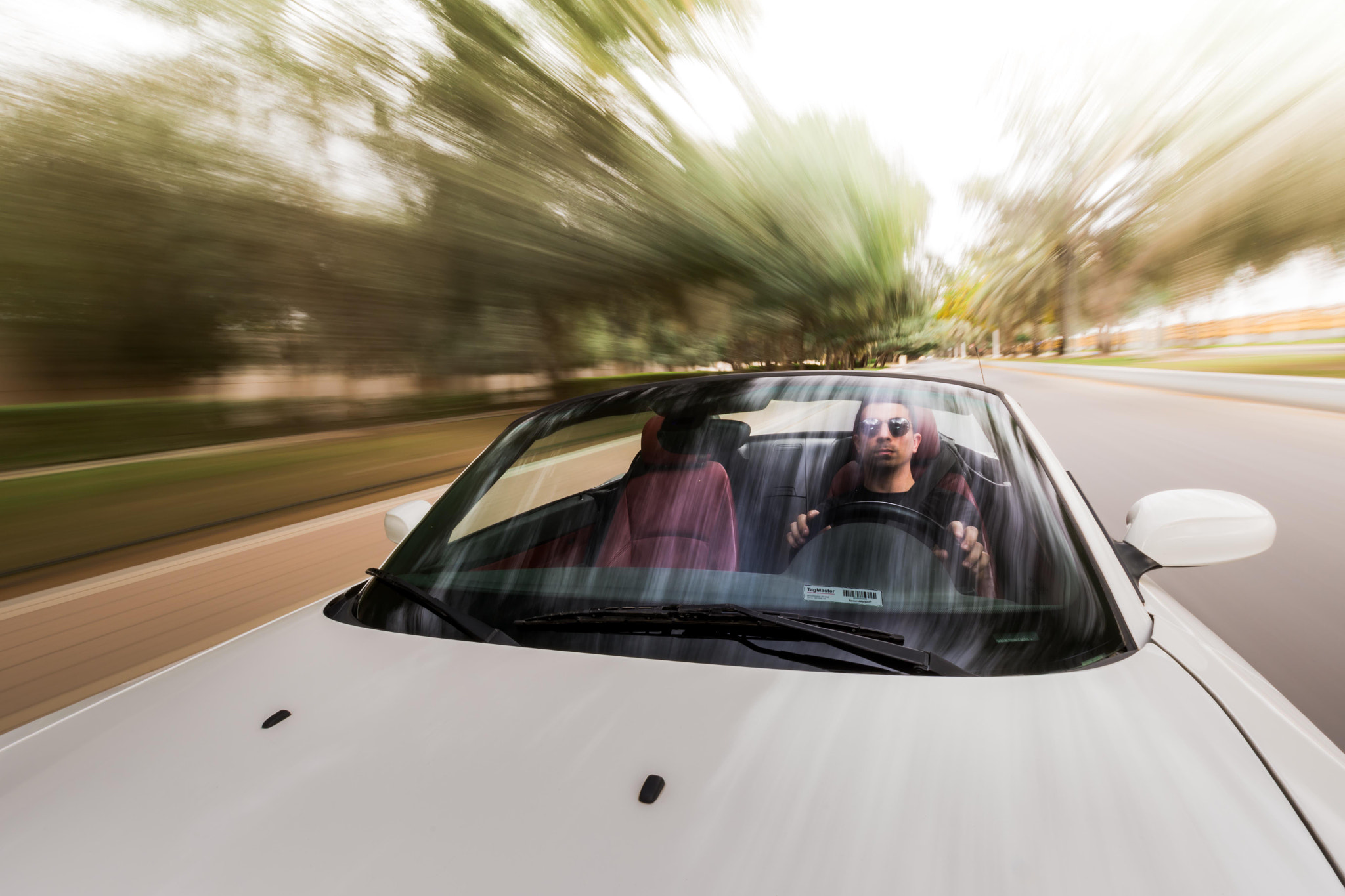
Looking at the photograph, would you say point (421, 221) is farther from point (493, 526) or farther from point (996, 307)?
point (996, 307)

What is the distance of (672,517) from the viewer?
2033 millimetres

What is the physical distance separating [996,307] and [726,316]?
241 ft

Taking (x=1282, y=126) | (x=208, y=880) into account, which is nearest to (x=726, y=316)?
(x=208, y=880)

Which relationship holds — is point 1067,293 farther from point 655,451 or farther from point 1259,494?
point 655,451

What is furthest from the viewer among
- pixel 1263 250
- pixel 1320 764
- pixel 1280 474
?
pixel 1263 250

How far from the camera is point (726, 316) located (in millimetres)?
18859

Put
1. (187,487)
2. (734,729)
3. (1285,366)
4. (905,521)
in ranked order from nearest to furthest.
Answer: (734,729) → (905,521) → (187,487) → (1285,366)

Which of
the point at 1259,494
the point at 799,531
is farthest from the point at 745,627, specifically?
the point at 1259,494

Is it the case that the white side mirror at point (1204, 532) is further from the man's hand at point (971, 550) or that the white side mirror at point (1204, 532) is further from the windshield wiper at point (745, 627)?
the windshield wiper at point (745, 627)

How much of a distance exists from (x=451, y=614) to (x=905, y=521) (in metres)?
1.08

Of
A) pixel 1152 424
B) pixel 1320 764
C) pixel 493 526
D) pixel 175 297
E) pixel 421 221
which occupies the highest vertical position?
pixel 421 221

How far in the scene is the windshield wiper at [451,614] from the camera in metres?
1.56

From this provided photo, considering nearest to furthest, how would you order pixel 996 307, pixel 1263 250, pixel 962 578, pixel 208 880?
pixel 208 880 < pixel 962 578 < pixel 1263 250 < pixel 996 307

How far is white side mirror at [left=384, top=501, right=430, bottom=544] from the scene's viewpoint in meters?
2.13
